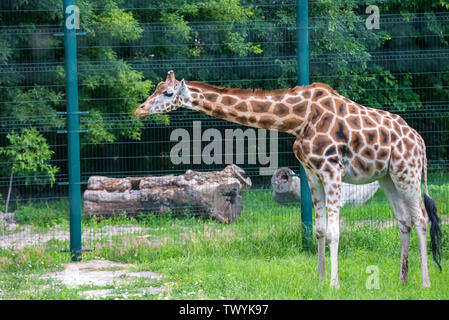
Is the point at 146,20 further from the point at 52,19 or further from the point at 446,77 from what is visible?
the point at 446,77

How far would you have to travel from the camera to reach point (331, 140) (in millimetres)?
6715

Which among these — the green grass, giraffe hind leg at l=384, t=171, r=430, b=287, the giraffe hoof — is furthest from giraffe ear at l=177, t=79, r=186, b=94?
the giraffe hoof

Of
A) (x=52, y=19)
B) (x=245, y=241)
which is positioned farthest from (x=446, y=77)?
(x=52, y=19)

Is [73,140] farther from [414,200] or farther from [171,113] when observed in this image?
[414,200]

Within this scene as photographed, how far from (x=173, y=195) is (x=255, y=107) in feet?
12.5

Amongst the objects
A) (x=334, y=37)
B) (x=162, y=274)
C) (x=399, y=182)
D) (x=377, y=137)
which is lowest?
(x=162, y=274)

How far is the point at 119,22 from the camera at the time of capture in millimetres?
11094

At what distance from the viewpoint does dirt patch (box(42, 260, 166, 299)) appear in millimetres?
6602

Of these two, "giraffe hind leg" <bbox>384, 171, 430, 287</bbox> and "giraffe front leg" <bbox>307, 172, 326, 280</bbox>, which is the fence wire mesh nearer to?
"giraffe front leg" <bbox>307, 172, 326, 280</bbox>

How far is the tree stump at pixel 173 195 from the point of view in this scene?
33.6 ft

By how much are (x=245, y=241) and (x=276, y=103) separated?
2.35 m

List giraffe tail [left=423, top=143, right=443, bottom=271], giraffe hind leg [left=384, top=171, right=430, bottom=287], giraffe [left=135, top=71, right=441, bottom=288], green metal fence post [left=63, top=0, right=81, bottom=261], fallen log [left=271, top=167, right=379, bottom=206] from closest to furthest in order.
Answer: giraffe [left=135, top=71, right=441, bottom=288]
giraffe hind leg [left=384, top=171, right=430, bottom=287]
giraffe tail [left=423, top=143, right=443, bottom=271]
green metal fence post [left=63, top=0, right=81, bottom=261]
fallen log [left=271, top=167, right=379, bottom=206]

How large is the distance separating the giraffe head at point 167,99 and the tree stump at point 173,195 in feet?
10.8

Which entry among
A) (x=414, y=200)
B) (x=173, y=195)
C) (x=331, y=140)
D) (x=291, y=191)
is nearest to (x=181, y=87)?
(x=331, y=140)
